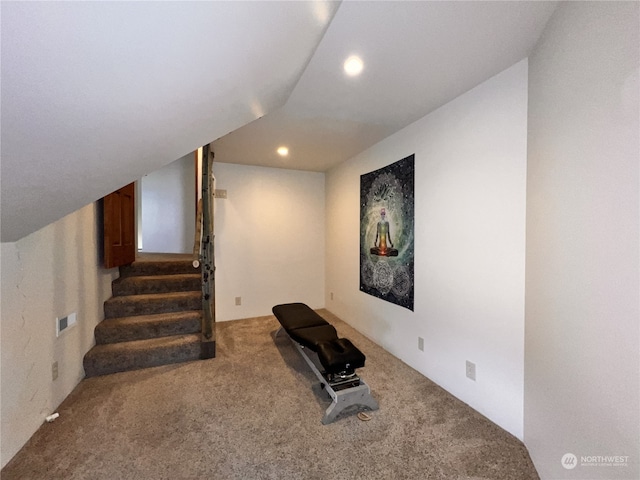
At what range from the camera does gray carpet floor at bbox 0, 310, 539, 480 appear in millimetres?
1371

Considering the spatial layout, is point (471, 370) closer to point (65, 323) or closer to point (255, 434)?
point (255, 434)

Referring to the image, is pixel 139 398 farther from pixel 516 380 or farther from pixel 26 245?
pixel 516 380

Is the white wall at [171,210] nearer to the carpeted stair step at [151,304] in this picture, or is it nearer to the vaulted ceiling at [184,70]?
the carpeted stair step at [151,304]

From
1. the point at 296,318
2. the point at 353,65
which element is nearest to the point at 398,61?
the point at 353,65

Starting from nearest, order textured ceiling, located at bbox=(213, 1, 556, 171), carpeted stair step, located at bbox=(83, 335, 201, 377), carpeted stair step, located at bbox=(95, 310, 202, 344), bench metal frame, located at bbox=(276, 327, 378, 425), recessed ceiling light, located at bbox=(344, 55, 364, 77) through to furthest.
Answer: textured ceiling, located at bbox=(213, 1, 556, 171) < recessed ceiling light, located at bbox=(344, 55, 364, 77) < bench metal frame, located at bbox=(276, 327, 378, 425) < carpeted stair step, located at bbox=(83, 335, 201, 377) < carpeted stair step, located at bbox=(95, 310, 202, 344)

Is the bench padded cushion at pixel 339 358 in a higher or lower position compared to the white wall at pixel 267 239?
lower

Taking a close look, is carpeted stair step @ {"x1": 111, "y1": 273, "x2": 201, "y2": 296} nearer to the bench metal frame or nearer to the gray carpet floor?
the gray carpet floor

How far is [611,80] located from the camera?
35.2 inches

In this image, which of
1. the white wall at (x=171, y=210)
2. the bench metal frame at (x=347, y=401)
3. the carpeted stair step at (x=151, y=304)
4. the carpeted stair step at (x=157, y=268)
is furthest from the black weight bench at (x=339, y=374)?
the white wall at (x=171, y=210)

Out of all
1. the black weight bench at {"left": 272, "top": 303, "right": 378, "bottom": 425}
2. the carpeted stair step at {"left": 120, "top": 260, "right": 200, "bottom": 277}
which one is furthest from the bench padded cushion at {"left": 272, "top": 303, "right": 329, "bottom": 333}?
the carpeted stair step at {"left": 120, "top": 260, "right": 200, "bottom": 277}

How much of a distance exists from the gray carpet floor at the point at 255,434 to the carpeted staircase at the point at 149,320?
0.16 m

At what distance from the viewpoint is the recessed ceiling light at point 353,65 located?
150cm

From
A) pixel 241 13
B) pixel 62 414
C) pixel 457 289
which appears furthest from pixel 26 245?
pixel 457 289

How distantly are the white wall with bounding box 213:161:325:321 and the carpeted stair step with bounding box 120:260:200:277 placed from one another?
460mm
